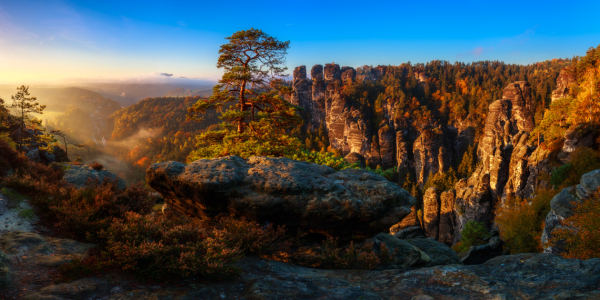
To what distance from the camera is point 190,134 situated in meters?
144

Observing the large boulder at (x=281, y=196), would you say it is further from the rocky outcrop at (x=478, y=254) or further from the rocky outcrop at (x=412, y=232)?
the rocky outcrop at (x=412, y=232)

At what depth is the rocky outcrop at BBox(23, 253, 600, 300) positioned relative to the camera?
4.47 metres

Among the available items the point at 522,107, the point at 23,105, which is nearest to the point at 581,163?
the point at 23,105

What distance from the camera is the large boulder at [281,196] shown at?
7.77 m

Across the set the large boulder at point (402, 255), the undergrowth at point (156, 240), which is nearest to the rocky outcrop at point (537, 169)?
the large boulder at point (402, 255)

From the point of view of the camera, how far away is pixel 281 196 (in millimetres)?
7895

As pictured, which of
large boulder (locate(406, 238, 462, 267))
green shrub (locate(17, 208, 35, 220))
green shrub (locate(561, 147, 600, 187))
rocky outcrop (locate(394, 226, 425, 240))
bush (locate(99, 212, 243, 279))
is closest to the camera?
bush (locate(99, 212, 243, 279))

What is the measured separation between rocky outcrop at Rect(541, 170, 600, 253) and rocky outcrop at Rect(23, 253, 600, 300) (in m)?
14.5

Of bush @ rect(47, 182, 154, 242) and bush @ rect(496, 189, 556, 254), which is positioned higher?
bush @ rect(47, 182, 154, 242)

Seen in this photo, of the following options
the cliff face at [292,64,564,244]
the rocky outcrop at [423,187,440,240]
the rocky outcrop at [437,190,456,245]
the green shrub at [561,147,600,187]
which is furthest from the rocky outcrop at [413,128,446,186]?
the green shrub at [561,147,600,187]

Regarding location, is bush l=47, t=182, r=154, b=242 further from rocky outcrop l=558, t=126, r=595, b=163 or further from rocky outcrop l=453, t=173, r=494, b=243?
rocky outcrop l=453, t=173, r=494, b=243

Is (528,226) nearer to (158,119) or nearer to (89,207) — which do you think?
(89,207)

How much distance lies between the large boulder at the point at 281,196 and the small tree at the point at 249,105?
14.4 feet

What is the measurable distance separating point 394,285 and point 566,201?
19508 mm
